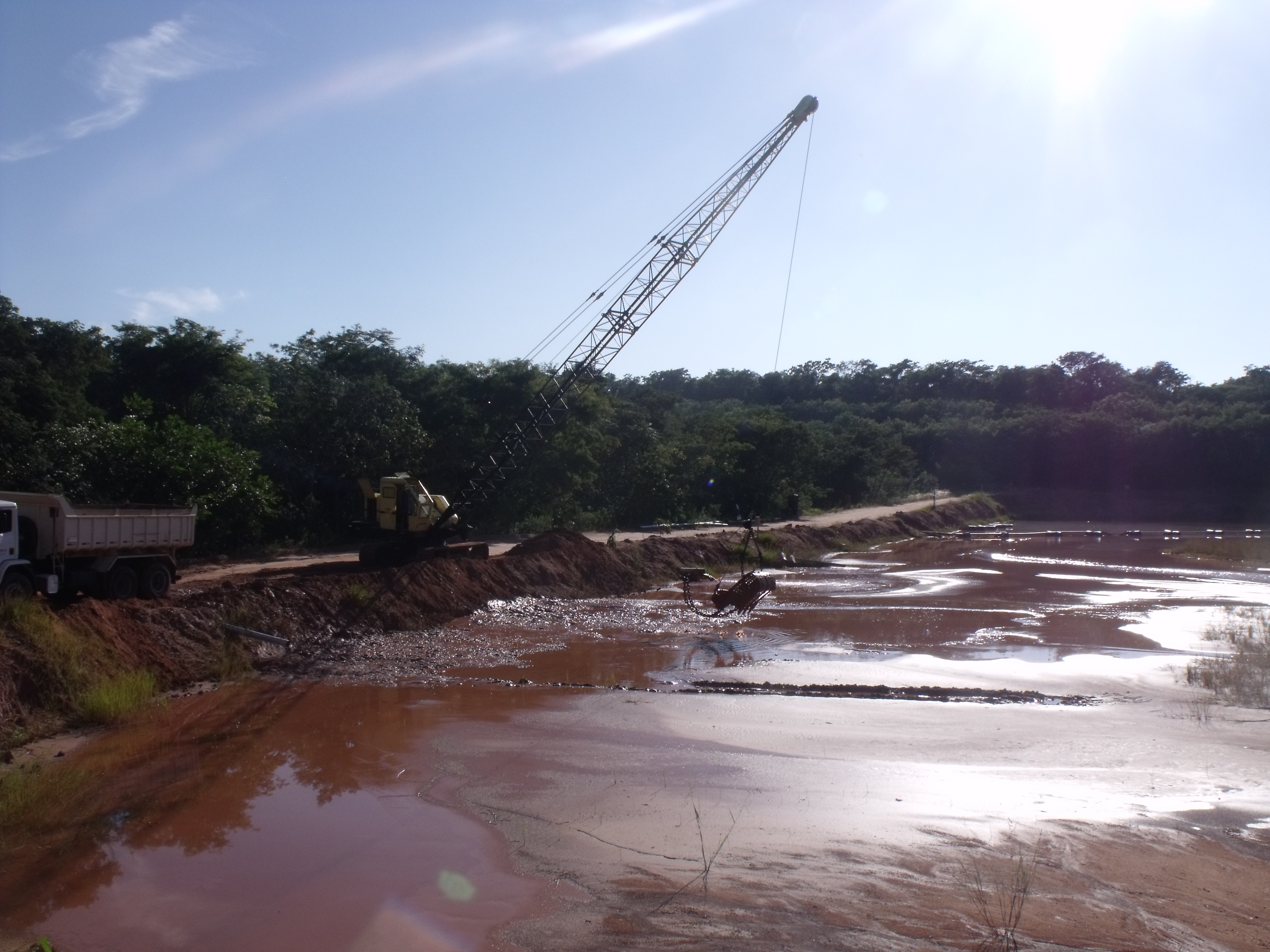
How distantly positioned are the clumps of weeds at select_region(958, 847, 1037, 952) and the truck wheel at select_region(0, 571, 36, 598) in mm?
14060

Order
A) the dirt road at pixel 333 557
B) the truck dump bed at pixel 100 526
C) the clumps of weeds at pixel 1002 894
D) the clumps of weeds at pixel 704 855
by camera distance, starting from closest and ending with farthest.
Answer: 1. the clumps of weeds at pixel 1002 894
2. the clumps of weeds at pixel 704 855
3. the truck dump bed at pixel 100 526
4. the dirt road at pixel 333 557

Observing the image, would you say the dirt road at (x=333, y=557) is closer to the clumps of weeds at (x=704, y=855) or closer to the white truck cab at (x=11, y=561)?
the white truck cab at (x=11, y=561)

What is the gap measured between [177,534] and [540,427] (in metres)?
18.8

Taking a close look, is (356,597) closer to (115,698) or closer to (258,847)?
(115,698)

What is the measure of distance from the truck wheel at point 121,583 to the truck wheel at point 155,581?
0.15m

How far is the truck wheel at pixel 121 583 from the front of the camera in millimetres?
18062

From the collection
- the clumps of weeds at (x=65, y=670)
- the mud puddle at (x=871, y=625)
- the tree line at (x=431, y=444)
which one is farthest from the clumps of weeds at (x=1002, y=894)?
the tree line at (x=431, y=444)

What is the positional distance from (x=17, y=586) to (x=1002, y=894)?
49.6ft

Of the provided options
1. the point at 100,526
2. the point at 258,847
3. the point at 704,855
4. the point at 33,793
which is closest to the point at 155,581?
the point at 100,526

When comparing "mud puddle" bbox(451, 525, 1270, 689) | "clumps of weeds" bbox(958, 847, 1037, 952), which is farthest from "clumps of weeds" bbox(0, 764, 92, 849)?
"clumps of weeds" bbox(958, 847, 1037, 952)

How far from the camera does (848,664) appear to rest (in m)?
20.2

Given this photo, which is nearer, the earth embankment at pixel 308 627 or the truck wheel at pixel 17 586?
the earth embankment at pixel 308 627

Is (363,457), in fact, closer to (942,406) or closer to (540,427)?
(540,427)

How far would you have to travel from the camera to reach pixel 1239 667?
61.7 feet
